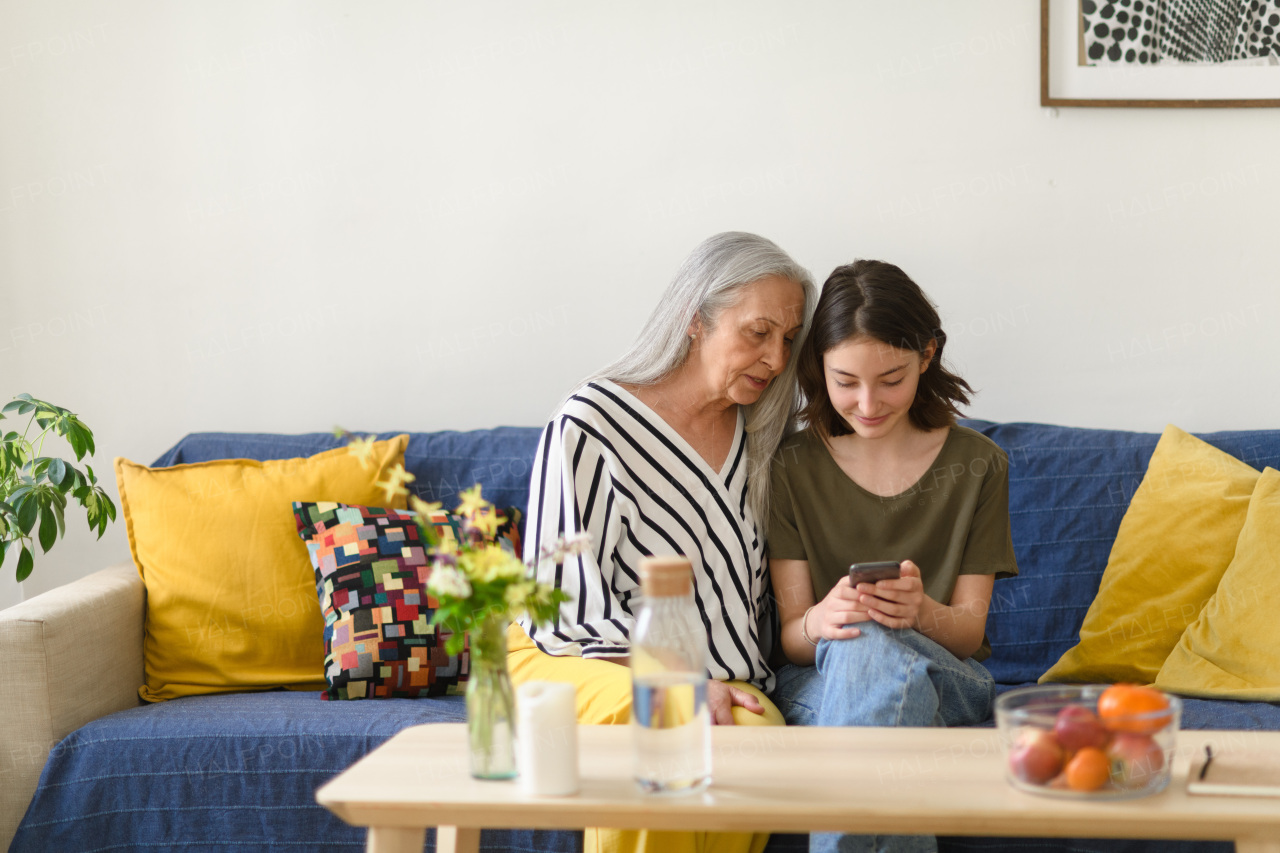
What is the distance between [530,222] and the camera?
7.73 ft

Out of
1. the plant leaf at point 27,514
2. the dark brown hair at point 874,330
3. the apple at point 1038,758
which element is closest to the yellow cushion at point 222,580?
the plant leaf at point 27,514

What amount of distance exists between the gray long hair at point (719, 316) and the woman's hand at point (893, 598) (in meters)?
0.35

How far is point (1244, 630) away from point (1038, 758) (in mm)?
974

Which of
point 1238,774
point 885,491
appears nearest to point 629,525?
point 885,491

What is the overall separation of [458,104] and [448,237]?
0.30m

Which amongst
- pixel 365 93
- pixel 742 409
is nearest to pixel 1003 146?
pixel 742 409

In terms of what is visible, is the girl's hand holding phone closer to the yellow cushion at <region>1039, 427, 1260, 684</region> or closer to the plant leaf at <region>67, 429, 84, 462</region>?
the yellow cushion at <region>1039, 427, 1260, 684</region>

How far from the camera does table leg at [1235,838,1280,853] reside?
0.97 metres

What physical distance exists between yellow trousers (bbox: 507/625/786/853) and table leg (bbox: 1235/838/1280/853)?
2.09 ft

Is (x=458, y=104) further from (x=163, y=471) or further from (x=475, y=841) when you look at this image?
(x=475, y=841)

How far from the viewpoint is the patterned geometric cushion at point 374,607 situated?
6.01ft

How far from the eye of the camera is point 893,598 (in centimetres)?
143

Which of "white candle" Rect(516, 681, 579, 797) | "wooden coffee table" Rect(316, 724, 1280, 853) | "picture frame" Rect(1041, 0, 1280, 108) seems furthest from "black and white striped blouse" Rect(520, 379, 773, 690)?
"picture frame" Rect(1041, 0, 1280, 108)

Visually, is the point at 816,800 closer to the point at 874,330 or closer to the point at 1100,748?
the point at 1100,748
